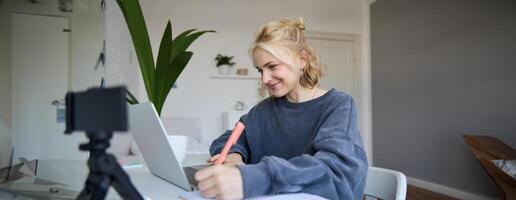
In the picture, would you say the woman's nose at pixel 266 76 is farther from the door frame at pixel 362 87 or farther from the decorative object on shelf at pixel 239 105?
the door frame at pixel 362 87

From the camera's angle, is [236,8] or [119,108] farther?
[236,8]

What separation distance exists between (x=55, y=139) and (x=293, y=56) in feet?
3.00

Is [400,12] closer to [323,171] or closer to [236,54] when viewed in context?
[236,54]

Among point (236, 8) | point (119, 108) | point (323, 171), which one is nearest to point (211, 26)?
point (236, 8)

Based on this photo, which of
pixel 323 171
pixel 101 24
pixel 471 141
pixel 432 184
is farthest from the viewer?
pixel 432 184

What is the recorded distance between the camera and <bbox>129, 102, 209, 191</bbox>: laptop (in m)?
0.64

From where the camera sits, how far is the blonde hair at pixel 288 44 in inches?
34.3

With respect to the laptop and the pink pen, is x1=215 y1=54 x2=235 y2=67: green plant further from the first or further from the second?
the pink pen

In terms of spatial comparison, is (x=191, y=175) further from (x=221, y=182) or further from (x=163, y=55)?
(x=163, y=55)

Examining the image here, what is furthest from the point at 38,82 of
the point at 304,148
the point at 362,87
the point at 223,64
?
the point at 362,87

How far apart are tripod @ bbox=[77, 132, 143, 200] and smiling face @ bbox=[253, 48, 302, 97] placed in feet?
2.03

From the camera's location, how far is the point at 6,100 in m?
0.92

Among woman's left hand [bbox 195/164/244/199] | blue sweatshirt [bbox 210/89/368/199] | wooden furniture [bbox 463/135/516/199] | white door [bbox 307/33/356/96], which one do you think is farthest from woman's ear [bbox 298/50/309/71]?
white door [bbox 307/33/356/96]

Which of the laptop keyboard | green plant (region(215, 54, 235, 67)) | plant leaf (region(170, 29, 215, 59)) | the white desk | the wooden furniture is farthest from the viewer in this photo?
green plant (region(215, 54, 235, 67))
